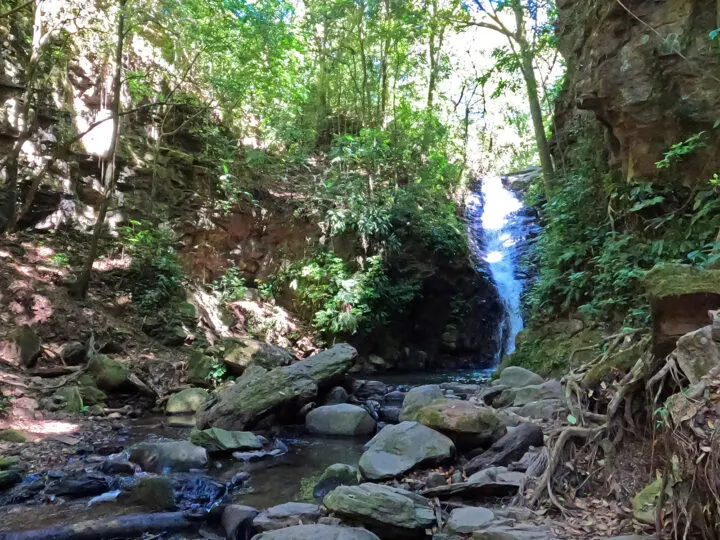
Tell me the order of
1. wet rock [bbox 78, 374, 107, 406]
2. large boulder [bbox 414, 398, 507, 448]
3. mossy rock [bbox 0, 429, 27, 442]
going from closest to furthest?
large boulder [bbox 414, 398, 507, 448] → mossy rock [bbox 0, 429, 27, 442] → wet rock [bbox 78, 374, 107, 406]

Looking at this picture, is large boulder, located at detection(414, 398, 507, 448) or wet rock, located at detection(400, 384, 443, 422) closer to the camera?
large boulder, located at detection(414, 398, 507, 448)

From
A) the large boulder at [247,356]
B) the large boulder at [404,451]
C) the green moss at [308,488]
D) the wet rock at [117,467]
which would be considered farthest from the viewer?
the large boulder at [247,356]

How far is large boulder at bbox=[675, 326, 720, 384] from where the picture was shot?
296cm

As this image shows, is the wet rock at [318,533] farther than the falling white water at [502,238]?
No

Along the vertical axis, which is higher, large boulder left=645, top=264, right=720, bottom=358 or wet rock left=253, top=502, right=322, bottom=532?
large boulder left=645, top=264, right=720, bottom=358

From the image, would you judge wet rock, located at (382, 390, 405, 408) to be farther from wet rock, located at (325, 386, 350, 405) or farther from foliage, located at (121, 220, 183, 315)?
foliage, located at (121, 220, 183, 315)

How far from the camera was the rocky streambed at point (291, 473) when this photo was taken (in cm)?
381

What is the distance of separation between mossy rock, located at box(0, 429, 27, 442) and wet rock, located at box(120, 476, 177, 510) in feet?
6.52

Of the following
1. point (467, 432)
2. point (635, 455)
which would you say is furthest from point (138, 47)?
point (635, 455)

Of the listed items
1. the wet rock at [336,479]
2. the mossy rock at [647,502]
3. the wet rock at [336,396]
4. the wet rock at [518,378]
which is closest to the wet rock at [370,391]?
the wet rock at [336,396]

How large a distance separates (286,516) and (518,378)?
525 cm

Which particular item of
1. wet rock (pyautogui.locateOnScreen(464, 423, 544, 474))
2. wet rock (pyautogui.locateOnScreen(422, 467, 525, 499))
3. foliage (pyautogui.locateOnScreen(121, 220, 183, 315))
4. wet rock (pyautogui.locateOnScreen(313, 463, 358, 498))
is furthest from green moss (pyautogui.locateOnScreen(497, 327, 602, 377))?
foliage (pyautogui.locateOnScreen(121, 220, 183, 315))

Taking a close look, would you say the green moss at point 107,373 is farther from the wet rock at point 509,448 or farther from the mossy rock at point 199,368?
the wet rock at point 509,448

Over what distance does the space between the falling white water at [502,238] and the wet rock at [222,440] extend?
10.3 m
